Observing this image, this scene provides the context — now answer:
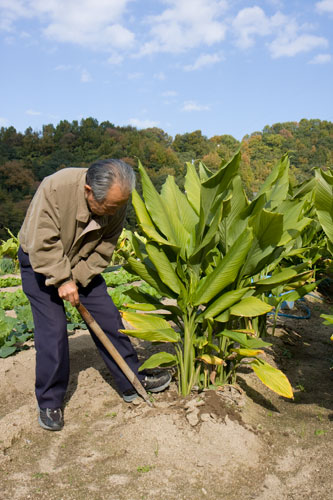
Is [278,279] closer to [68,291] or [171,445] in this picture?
[171,445]

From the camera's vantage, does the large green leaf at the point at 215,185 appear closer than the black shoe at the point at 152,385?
Yes

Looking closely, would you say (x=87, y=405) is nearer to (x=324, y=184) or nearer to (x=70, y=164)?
(x=324, y=184)

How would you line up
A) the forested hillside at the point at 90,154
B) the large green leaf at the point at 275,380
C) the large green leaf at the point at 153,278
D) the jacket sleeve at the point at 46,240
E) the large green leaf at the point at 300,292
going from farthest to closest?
the forested hillside at the point at 90,154 < the large green leaf at the point at 300,292 < the large green leaf at the point at 153,278 < the jacket sleeve at the point at 46,240 < the large green leaf at the point at 275,380

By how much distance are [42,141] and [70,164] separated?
462cm

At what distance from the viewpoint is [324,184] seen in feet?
8.21

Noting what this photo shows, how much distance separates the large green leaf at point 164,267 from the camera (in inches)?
95.9

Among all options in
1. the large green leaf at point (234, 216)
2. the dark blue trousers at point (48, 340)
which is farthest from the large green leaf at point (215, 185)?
the dark blue trousers at point (48, 340)

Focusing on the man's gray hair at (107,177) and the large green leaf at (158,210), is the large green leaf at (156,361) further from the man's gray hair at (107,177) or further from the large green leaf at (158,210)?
the man's gray hair at (107,177)

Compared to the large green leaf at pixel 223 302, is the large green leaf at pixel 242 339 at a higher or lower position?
lower

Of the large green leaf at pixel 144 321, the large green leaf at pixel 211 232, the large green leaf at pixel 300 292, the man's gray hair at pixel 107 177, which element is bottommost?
the large green leaf at pixel 300 292

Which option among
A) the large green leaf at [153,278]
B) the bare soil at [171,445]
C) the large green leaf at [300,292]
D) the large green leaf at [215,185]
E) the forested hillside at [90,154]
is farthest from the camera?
the forested hillside at [90,154]

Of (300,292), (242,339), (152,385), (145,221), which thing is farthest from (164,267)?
(300,292)

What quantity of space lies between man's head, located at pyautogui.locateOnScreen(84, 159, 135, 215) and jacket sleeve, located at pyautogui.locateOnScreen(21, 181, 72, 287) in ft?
0.79

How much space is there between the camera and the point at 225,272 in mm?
2328
